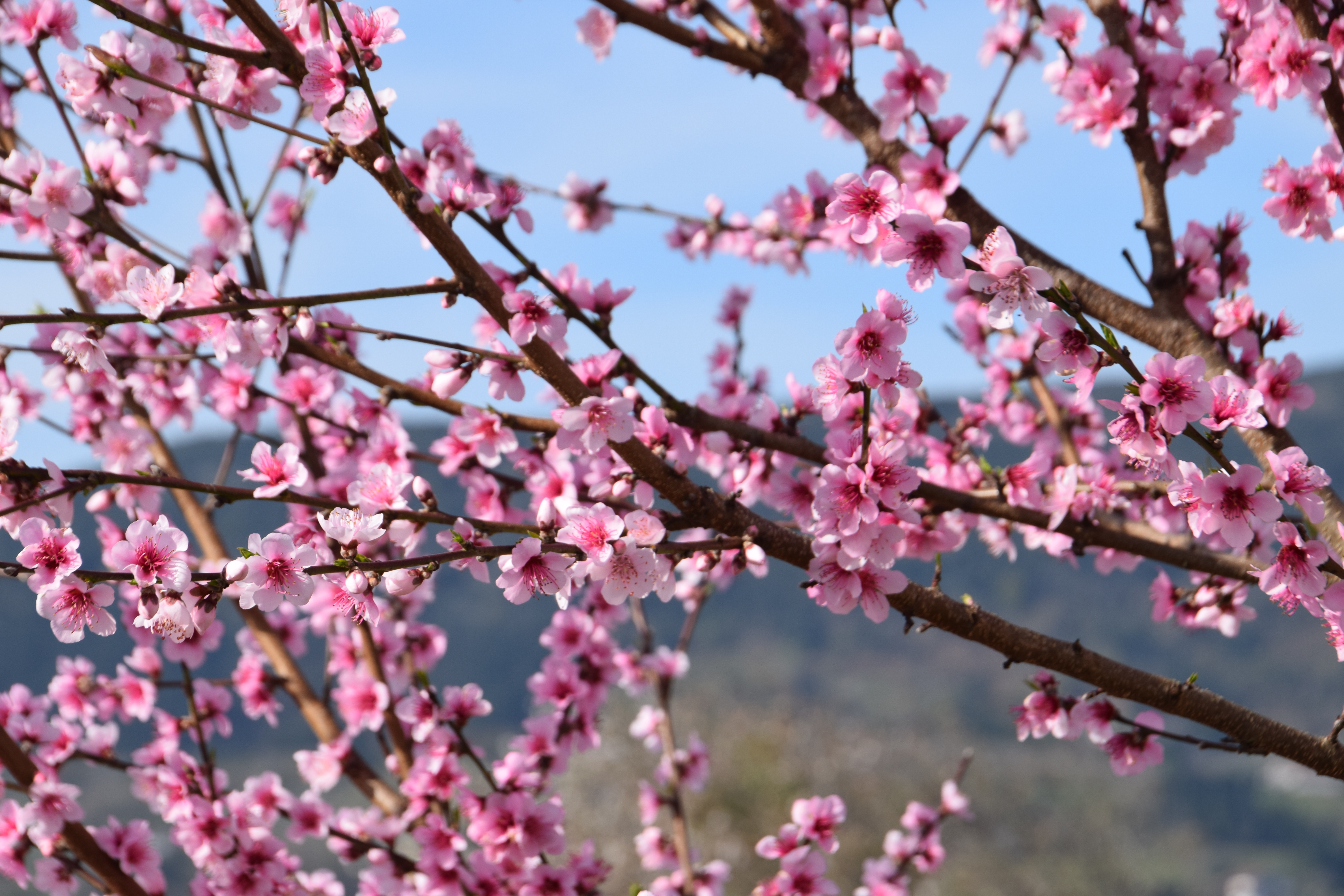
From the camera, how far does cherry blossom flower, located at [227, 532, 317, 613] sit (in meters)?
1.48

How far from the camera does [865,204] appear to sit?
158 cm

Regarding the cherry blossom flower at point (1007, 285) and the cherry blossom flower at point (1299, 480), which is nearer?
the cherry blossom flower at point (1007, 285)

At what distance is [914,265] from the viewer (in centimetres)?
154

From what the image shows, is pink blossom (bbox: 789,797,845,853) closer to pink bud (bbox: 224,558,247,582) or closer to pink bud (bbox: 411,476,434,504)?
pink bud (bbox: 411,476,434,504)

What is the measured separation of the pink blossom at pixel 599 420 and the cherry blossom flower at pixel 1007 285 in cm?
57

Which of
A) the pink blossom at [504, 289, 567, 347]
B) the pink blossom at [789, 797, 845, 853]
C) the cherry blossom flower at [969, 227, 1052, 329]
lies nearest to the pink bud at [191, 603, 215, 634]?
the pink blossom at [504, 289, 567, 347]

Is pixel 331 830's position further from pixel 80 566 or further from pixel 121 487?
pixel 80 566

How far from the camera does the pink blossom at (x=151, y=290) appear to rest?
1645mm

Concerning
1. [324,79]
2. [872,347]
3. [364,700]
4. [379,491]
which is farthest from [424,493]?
[364,700]

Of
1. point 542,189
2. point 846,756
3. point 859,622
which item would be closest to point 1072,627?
point 859,622

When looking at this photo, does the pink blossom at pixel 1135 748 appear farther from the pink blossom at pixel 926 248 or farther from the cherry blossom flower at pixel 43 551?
the cherry blossom flower at pixel 43 551

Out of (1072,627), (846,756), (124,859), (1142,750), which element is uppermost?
(1072,627)

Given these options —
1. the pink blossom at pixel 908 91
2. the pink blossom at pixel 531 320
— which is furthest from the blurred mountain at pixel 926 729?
the pink blossom at pixel 908 91

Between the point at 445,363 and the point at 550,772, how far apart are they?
1570 mm
